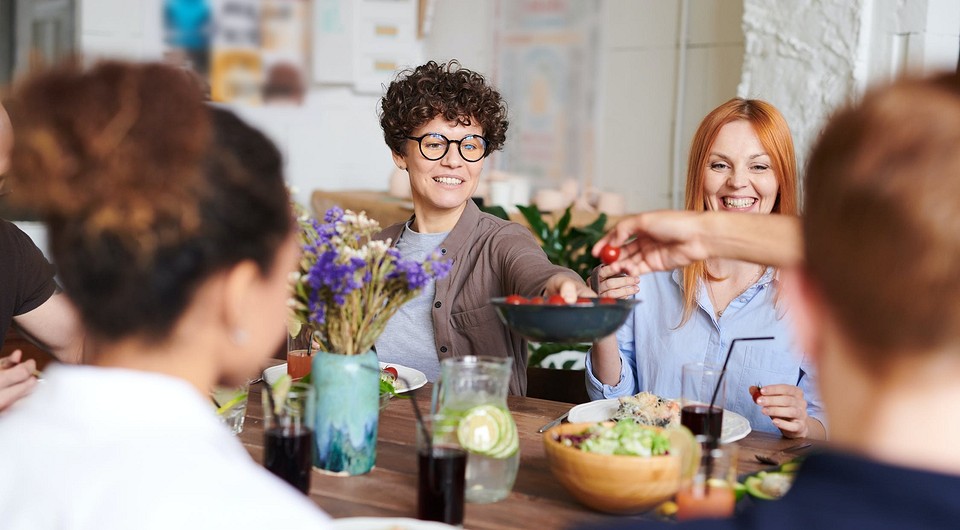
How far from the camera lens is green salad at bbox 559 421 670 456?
137cm

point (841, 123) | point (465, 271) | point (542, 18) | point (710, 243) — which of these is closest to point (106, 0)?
point (542, 18)

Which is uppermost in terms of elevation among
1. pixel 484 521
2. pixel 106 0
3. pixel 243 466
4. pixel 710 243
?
pixel 106 0

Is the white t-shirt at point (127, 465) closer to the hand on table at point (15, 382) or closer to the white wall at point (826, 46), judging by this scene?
the hand on table at point (15, 382)

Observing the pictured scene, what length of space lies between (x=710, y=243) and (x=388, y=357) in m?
1.10

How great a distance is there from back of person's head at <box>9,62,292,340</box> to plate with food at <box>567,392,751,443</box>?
951mm

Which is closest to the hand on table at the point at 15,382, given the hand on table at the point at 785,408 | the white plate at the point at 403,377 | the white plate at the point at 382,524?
the white plate at the point at 403,377

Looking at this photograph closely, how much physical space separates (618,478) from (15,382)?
43.2 inches

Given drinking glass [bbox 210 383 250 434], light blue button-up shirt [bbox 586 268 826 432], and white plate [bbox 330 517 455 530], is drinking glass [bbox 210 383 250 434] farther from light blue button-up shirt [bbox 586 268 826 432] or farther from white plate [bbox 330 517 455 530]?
light blue button-up shirt [bbox 586 268 826 432]

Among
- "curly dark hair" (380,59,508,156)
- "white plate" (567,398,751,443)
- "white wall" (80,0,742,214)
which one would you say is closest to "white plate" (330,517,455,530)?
"white plate" (567,398,751,443)

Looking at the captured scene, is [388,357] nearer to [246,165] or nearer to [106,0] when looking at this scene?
[246,165]

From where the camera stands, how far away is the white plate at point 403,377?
2064 millimetres

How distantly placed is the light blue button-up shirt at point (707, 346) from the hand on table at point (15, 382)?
1161 millimetres

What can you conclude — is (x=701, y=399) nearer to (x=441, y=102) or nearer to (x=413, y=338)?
(x=413, y=338)

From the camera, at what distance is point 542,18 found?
5672 millimetres
